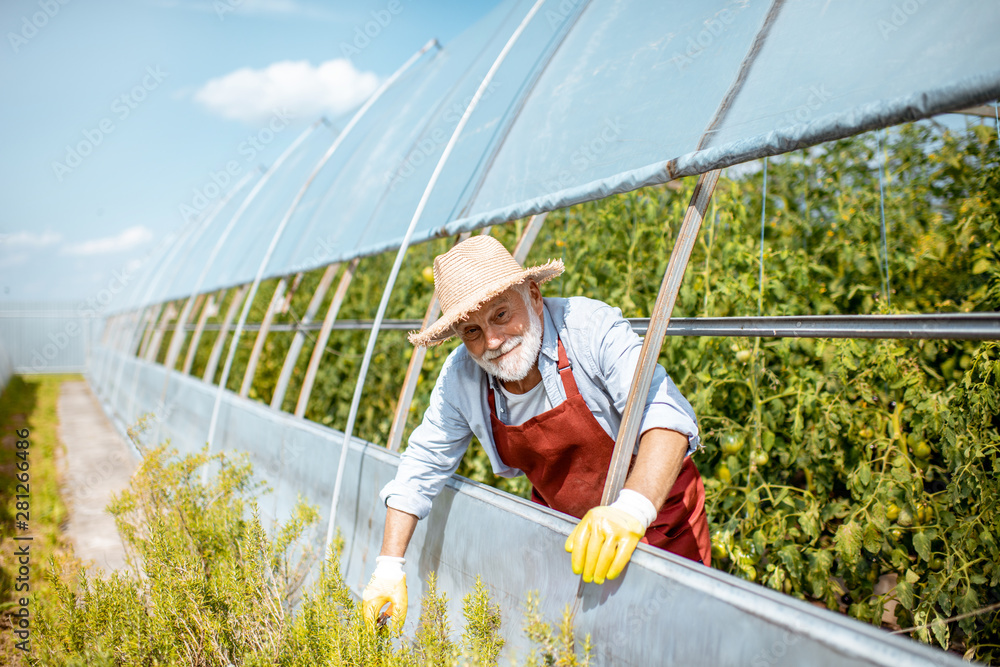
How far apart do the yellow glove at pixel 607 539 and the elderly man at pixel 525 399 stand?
0.31 m

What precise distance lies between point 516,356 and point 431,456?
516 millimetres

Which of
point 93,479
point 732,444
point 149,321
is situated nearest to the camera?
point 732,444

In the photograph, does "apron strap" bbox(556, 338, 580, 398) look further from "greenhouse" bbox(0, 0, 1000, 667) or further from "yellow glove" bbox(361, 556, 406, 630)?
"yellow glove" bbox(361, 556, 406, 630)

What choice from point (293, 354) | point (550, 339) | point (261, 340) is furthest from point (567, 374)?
point (261, 340)

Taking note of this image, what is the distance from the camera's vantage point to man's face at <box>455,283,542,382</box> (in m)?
2.17

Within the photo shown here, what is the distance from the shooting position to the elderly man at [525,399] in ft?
7.06

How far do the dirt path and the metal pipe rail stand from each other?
7.52ft

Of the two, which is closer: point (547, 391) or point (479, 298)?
point (479, 298)

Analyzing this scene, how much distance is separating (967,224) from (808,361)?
95 cm

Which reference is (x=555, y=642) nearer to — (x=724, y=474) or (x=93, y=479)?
(x=724, y=474)

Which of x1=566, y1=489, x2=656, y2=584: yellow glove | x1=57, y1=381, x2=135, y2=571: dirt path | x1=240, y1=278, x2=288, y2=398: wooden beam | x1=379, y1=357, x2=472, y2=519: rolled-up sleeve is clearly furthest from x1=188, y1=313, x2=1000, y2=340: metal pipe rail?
x1=240, y1=278, x2=288, y2=398: wooden beam

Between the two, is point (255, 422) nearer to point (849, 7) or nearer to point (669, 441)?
point (669, 441)

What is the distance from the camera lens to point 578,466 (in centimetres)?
229

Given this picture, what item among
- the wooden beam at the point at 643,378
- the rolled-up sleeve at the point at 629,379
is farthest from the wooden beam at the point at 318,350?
the wooden beam at the point at 643,378
